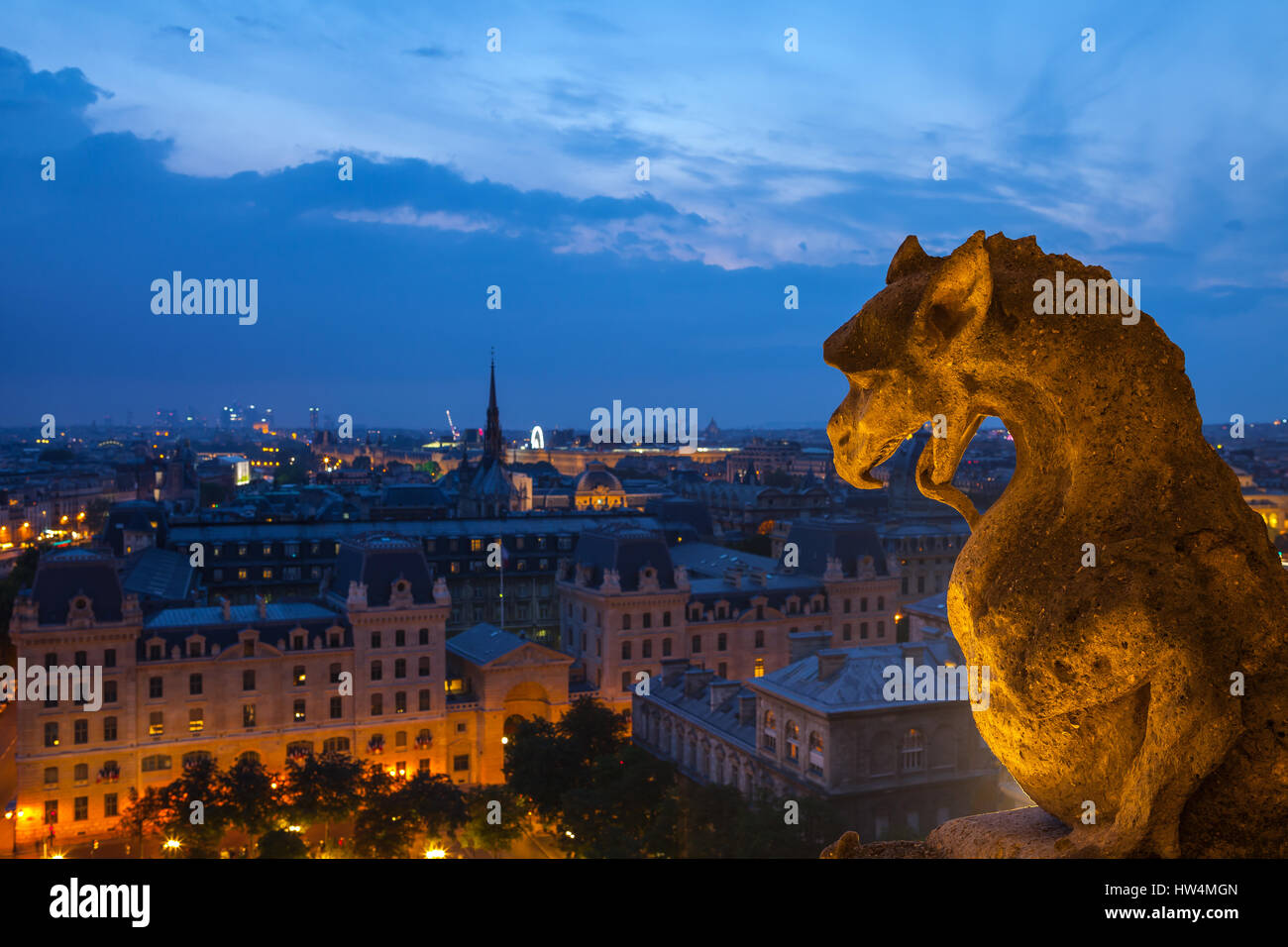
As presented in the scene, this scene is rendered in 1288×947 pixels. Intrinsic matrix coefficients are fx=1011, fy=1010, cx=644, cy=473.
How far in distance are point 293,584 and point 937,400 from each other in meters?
63.3

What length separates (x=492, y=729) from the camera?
47406 mm

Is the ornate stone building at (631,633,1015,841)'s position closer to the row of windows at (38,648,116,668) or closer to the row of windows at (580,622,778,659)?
the row of windows at (580,622,778,659)

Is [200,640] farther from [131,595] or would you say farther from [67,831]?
[67,831]

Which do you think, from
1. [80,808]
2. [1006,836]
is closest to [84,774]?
[80,808]

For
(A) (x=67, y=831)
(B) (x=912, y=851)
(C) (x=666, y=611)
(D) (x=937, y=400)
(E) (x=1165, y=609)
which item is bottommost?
(A) (x=67, y=831)

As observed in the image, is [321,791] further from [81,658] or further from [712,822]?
[712,822]

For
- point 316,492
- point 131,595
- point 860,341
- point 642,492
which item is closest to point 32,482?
point 316,492

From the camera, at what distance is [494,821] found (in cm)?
3581

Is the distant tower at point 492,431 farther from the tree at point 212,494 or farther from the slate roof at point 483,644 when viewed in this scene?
the slate roof at point 483,644

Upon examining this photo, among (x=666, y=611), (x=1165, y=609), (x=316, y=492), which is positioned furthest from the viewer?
(x=316, y=492)

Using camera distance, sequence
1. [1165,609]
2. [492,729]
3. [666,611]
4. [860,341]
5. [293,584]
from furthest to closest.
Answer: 1. [293,584]
2. [666,611]
3. [492,729]
4. [860,341]
5. [1165,609]

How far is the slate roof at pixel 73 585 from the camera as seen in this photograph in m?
40.5

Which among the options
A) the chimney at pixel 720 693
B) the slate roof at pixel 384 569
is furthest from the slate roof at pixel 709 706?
the slate roof at pixel 384 569

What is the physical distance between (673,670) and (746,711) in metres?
9.15
